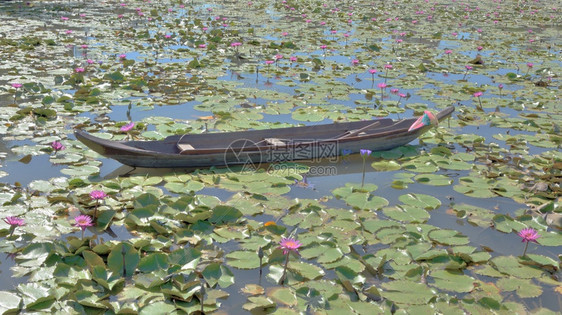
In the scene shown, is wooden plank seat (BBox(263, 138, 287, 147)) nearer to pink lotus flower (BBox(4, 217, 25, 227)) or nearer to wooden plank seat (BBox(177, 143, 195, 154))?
wooden plank seat (BBox(177, 143, 195, 154))

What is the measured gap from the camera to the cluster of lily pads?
10.4 feet

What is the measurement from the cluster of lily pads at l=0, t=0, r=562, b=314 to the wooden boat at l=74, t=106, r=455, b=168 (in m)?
0.15

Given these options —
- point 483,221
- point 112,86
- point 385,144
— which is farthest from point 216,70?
point 483,221

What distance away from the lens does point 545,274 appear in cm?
345

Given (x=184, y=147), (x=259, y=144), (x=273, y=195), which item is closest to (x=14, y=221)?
(x=184, y=147)

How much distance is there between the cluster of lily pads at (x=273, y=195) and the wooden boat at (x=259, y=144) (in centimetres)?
15

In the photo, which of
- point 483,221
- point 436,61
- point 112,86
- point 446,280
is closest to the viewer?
point 446,280

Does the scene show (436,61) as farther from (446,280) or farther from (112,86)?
(446,280)

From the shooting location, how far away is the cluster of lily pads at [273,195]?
3.18 meters

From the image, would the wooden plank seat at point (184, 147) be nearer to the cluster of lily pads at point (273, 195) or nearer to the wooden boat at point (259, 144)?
the wooden boat at point (259, 144)

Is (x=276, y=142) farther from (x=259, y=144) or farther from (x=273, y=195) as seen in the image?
(x=273, y=195)


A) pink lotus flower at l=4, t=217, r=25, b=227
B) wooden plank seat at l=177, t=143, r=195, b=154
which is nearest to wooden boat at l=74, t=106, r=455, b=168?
wooden plank seat at l=177, t=143, r=195, b=154

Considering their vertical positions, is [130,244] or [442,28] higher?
[442,28]

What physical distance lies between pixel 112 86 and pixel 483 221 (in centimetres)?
545
